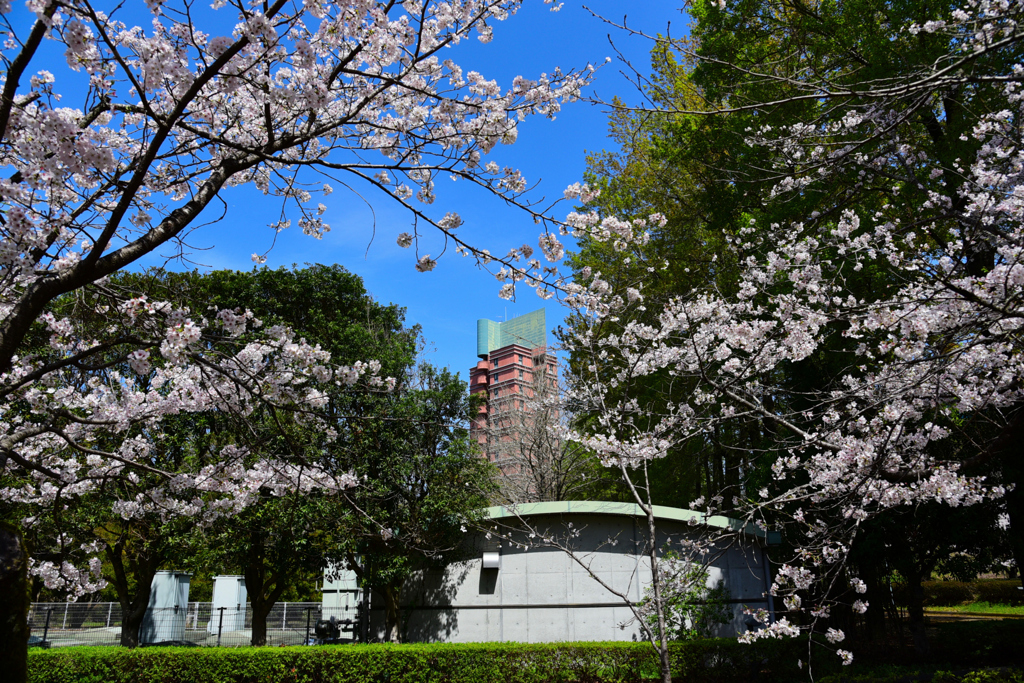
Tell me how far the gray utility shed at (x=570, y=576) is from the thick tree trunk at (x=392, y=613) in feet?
2.44

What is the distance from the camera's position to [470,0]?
159 inches

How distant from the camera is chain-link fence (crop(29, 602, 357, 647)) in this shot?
15602 mm

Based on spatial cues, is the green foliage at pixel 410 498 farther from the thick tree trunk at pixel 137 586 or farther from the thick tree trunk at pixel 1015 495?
the thick tree trunk at pixel 1015 495

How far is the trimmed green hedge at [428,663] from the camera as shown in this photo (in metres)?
9.62

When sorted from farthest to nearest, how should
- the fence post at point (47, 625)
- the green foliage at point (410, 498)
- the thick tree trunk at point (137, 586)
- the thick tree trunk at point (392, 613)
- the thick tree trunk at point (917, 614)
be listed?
the fence post at point (47, 625), the thick tree trunk at point (137, 586), the thick tree trunk at point (392, 613), the green foliage at point (410, 498), the thick tree trunk at point (917, 614)

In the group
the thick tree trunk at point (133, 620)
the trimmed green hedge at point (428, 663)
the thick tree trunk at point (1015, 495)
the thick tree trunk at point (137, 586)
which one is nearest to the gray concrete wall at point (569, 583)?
the trimmed green hedge at point (428, 663)

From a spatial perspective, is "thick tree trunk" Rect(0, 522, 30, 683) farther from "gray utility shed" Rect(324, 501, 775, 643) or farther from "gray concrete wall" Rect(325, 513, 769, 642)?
"gray concrete wall" Rect(325, 513, 769, 642)

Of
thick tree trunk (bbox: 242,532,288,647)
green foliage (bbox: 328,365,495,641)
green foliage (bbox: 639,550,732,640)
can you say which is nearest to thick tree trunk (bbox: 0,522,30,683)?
green foliage (bbox: 328,365,495,641)

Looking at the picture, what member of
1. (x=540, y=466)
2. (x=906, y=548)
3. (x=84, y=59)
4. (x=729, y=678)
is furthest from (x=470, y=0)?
(x=540, y=466)

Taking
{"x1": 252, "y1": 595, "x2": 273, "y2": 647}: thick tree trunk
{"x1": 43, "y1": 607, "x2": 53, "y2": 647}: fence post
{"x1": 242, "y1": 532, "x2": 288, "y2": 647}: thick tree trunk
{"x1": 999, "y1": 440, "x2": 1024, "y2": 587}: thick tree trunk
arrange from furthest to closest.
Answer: {"x1": 43, "y1": 607, "x2": 53, "y2": 647}: fence post → {"x1": 252, "y1": 595, "x2": 273, "y2": 647}: thick tree trunk → {"x1": 242, "y1": 532, "x2": 288, "y2": 647}: thick tree trunk → {"x1": 999, "y1": 440, "x2": 1024, "y2": 587}: thick tree trunk

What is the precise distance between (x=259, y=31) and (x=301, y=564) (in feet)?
40.8

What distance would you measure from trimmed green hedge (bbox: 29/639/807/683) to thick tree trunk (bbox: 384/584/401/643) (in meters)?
2.60

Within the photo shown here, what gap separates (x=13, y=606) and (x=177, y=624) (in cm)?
1775

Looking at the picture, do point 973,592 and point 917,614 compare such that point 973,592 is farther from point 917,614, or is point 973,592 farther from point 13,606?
point 13,606
